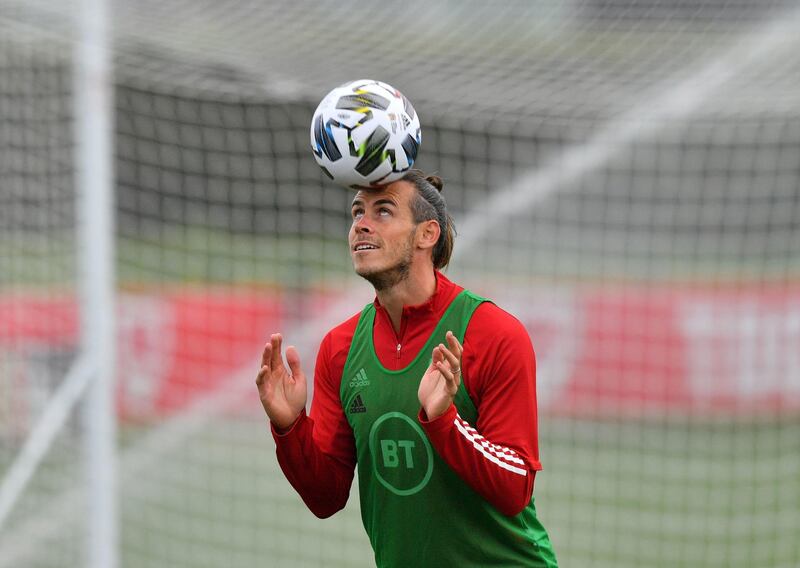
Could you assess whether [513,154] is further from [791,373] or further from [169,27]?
[169,27]

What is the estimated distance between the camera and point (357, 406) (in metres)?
2.91

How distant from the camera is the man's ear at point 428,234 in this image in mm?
2922

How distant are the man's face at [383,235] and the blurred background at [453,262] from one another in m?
2.27

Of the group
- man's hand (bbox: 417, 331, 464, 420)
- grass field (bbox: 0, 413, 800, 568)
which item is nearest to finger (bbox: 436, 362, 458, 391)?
man's hand (bbox: 417, 331, 464, 420)

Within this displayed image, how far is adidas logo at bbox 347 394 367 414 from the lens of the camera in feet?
9.48

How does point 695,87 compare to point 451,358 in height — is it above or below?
above

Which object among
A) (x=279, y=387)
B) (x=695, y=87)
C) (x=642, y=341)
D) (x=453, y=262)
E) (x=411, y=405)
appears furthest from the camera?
(x=642, y=341)

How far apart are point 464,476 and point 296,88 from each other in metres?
3.40

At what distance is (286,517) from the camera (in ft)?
24.1

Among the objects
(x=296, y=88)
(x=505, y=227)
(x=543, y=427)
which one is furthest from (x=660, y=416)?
(x=296, y=88)

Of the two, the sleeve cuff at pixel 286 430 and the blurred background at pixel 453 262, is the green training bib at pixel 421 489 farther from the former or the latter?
the blurred background at pixel 453 262

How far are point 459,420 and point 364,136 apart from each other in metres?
0.72

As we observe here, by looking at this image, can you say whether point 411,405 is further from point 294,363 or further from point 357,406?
point 294,363

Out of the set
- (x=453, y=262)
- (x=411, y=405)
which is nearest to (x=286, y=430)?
(x=411, y=405)
